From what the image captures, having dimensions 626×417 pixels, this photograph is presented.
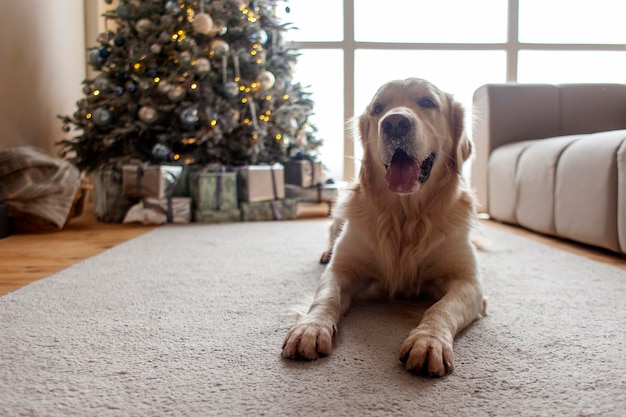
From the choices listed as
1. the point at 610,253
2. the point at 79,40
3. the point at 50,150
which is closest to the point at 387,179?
the point at 610,253

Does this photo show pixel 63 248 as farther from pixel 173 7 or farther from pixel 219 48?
pixel 173 7

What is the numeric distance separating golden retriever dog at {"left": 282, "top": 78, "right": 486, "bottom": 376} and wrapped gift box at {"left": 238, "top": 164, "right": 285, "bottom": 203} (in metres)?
2.20

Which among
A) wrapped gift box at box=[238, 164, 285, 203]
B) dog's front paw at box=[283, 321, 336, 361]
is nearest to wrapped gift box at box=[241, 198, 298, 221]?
wrapped gift box at box=[238, 164, 285, 203]

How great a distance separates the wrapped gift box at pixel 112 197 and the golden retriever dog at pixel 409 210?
256 centimetres

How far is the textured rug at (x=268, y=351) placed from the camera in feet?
2.65

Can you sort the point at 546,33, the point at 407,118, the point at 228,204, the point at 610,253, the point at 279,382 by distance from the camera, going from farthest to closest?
1. the point at 546,33
2. the point at 228,204
3. the point at 610,253
4. the point at 407,118
5. the point at 279,382

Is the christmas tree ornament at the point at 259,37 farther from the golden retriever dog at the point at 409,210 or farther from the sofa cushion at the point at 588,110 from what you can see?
the golden retriever dog at the point at 409,210

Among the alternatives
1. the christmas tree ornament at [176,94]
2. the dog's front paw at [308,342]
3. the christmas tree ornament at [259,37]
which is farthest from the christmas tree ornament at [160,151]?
the dog's front paw at [308,342]

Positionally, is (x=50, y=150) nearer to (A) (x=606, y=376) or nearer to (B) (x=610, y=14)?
(A) (x=606, y=376)

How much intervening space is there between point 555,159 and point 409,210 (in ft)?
5.22

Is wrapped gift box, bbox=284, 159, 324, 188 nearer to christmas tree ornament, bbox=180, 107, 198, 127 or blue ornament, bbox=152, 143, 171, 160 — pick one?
christmas tree ornament, bbox=180, 107, 198, 127

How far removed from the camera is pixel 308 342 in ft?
3.28

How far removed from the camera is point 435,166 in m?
1.56

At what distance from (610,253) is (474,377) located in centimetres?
185
